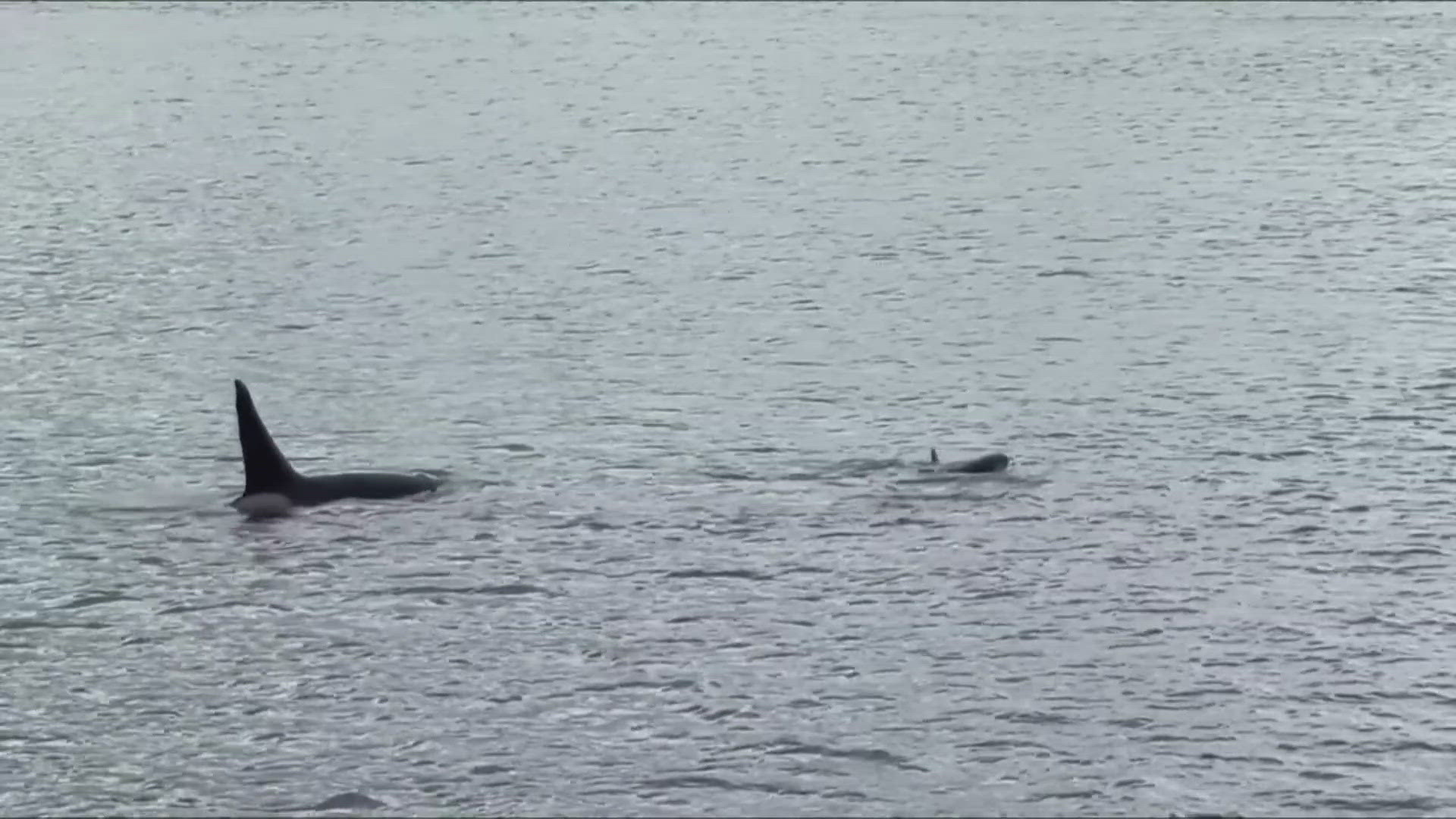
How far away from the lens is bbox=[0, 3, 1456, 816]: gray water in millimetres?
22297

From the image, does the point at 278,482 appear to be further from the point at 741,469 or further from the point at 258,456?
the point at 741,469

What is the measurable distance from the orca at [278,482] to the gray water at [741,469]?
366 millimetres

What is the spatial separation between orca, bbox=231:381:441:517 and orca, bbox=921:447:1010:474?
6730 mm

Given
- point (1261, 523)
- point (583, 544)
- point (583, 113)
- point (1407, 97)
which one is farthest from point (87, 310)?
point (1407, 97)

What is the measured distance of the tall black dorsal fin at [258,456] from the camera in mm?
30625

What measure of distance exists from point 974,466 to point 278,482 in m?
9.02

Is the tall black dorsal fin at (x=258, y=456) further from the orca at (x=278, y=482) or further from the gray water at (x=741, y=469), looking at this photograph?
the gray water at (x=741, y=469)

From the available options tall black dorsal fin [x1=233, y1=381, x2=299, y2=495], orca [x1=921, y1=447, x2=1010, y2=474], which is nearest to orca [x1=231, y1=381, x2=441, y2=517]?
tall black dorsal fin [x1=233, y1=381, x2=299, y2=495]

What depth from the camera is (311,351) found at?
42.3m

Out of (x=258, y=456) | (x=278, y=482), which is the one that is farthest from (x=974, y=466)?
(x=258, y=456)

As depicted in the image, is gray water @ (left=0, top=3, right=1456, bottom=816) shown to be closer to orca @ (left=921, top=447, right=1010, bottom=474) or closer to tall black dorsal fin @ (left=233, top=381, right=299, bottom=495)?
orca @ (left=921, top=447, right=1010, bottom=474)

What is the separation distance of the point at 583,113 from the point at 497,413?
44538 millimetres

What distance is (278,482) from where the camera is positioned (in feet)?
102

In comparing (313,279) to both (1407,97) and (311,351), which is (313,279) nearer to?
(311,351)
